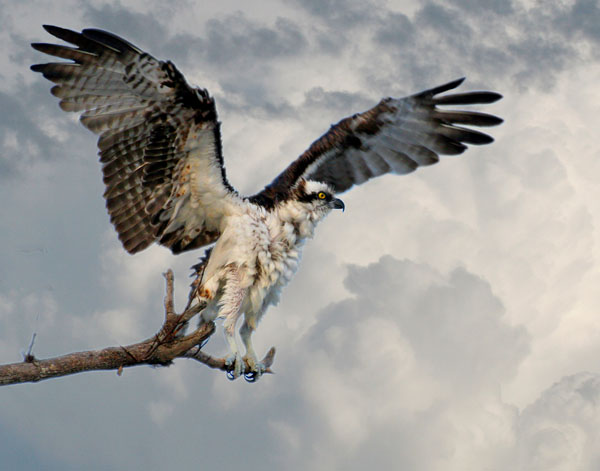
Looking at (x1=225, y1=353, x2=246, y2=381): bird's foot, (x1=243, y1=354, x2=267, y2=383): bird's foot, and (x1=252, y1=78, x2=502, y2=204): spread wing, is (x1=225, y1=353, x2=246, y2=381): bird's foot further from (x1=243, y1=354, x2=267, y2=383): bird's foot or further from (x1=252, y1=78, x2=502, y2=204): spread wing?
(x1=252, y1=78, x2=502, y2=204): spread wing

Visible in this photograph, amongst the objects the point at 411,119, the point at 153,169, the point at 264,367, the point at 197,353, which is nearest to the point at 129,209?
the point at 153,169

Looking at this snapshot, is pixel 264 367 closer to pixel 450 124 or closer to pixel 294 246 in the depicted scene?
pixel 294 246

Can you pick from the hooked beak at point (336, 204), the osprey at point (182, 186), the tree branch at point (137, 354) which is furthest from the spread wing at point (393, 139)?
the tree branch at point (137, 354)

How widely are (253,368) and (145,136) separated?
11.3ft

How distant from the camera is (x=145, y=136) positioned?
10.2m

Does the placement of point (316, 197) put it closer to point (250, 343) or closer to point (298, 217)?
point (298, 217)

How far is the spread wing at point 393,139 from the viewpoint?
11312 mm

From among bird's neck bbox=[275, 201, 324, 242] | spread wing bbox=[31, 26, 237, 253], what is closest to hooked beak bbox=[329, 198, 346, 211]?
bird's neck bbox=[275, 201, 324, 242]

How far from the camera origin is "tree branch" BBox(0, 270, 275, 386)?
30.5 feet

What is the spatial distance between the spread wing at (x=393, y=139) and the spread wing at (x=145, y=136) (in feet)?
4.17

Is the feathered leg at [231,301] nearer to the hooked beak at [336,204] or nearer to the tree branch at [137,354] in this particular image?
the tree branch at [137,354]

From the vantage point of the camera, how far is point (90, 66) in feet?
33.2

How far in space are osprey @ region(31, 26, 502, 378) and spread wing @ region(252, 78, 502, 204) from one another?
27 cm

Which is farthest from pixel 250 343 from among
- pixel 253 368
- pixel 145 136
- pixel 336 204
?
pixel 145 136
